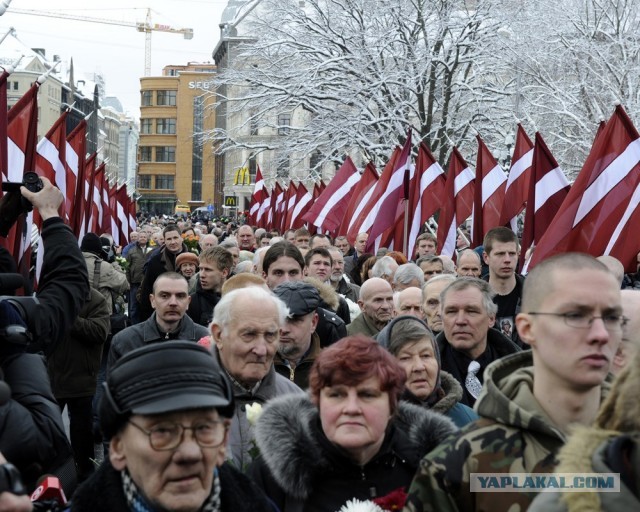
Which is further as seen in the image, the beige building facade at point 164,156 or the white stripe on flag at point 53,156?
the beige building facade at point 164,156

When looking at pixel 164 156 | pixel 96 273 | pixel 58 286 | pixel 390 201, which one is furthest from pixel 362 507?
pixel 164 156

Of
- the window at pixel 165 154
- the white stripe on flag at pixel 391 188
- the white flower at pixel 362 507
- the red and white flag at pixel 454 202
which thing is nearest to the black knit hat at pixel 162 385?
the white flower at pixel 362 507

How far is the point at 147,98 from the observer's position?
148500mm

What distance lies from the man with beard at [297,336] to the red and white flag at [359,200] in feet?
34.5

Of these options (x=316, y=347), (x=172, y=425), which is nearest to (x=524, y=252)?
(x=316, y=347)

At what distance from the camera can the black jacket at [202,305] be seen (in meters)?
9.84

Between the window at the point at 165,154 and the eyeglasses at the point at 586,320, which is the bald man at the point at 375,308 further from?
the window at the point at 165,154

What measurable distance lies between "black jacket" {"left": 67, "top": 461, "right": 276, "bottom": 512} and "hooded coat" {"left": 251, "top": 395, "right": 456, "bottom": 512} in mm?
670

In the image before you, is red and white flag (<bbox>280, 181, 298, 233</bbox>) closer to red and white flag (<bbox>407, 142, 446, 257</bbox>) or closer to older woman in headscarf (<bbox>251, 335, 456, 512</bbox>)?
red and white flag (<bbox>407, 142, 446, 257</bbox>)

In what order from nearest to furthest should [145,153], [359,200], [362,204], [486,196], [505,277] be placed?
[505,277] < [486,196] < [362,204] < [359,200] < [145,153]

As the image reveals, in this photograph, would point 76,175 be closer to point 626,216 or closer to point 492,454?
point 626,216

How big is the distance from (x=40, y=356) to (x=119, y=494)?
1485 millimetres

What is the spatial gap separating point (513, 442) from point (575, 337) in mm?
347

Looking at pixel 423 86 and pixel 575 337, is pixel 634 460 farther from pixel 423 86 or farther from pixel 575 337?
pixel 423 86
